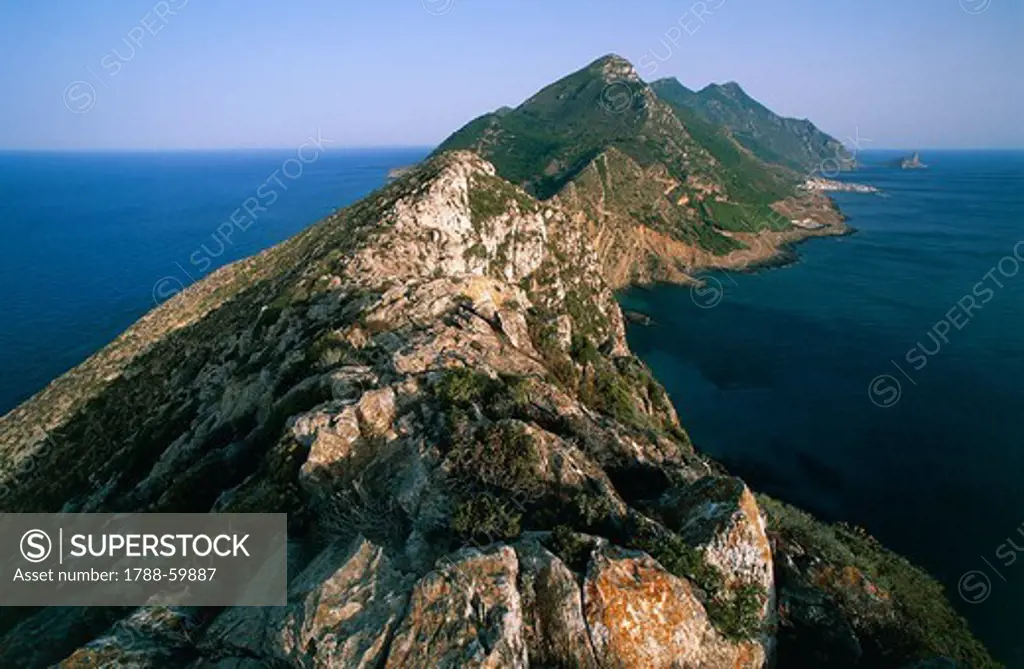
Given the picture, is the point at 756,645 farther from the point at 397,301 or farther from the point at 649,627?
the point at 397,301

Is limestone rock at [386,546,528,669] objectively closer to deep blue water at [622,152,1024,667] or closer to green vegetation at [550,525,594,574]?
green vegetation at [550,525,594,574]

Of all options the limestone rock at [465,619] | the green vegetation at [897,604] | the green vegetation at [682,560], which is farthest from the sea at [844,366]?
the limestone rock at [465,619]

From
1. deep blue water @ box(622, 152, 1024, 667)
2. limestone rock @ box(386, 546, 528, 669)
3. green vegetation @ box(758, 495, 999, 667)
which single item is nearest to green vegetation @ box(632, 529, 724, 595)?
limestone rock @ box(386, 546, 528, 669)

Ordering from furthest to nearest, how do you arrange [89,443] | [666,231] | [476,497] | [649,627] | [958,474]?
[666,231], [958,474], [89,443], [476,497], [649,627]

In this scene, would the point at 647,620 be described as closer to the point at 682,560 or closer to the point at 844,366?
the point at 682,560

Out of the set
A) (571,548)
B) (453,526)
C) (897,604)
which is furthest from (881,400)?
(453,526)

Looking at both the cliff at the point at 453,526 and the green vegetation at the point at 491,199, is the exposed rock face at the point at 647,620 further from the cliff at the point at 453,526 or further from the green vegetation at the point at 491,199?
the green vegetation at the point at 491,199

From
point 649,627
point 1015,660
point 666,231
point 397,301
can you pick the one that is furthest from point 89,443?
point 666,231
